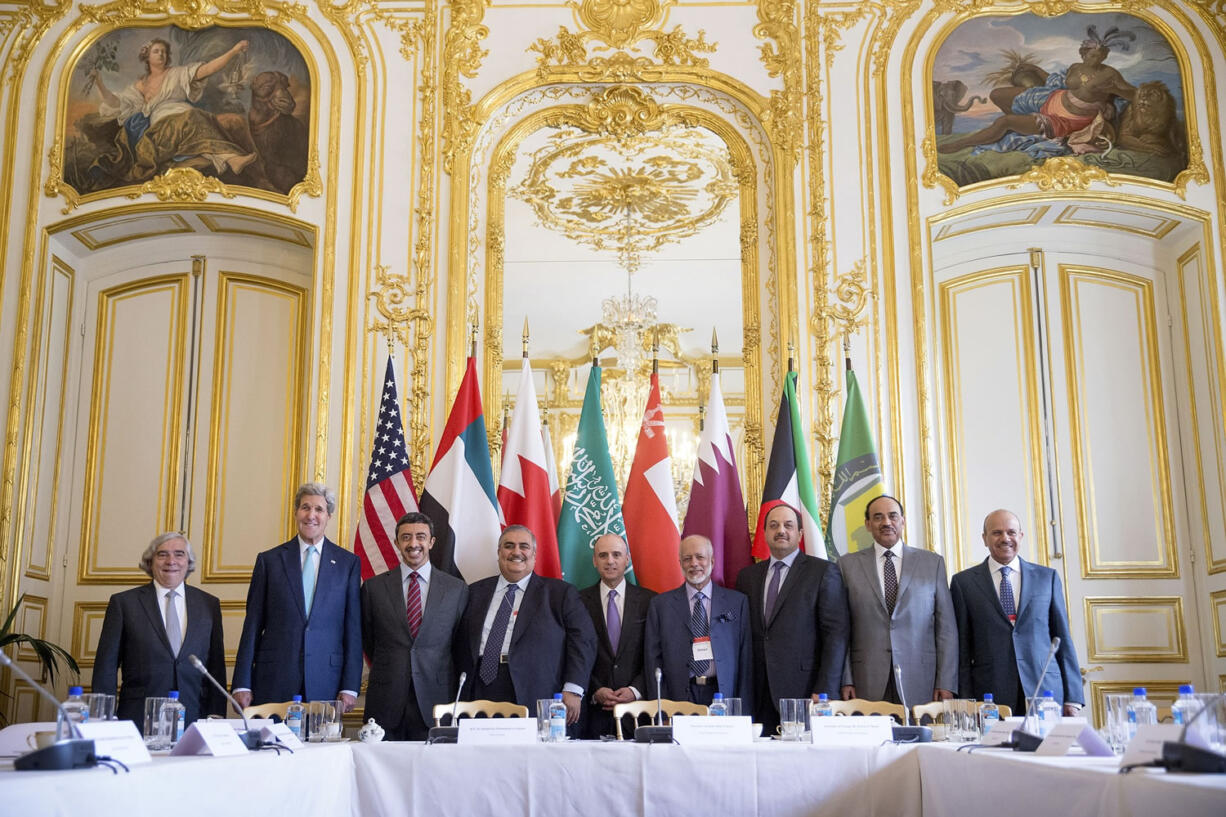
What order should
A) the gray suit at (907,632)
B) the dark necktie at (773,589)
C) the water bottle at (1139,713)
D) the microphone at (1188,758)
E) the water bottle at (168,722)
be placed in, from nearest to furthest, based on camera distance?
the microphone at (1188,758), the water bottle at (1139,713), the water bottle at (168,722), the gray suit at (907,632), the dark necktie at (773,589)

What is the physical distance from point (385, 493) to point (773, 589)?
89.2 inches

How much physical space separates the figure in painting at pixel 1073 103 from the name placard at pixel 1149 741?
207 inches

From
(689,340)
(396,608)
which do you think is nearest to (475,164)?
(689,340)

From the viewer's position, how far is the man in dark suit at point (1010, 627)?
567cm

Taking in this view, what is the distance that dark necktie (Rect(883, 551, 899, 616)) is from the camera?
5.81 meters

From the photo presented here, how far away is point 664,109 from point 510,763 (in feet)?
15.8

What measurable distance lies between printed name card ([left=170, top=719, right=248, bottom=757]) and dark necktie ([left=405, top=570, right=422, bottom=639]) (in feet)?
6.26

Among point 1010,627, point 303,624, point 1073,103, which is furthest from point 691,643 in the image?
point 1073,103

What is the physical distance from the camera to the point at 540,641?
18.7 feet

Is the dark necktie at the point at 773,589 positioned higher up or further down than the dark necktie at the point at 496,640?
higher up

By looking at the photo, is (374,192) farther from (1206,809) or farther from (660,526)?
(1206,809)

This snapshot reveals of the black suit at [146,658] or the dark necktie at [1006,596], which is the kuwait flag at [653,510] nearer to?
the dark necktie at [1006,596]

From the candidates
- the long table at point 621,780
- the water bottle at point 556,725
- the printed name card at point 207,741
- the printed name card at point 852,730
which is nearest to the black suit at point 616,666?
the water bottle at point 556,725

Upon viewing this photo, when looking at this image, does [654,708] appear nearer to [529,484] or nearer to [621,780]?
[621,780]
